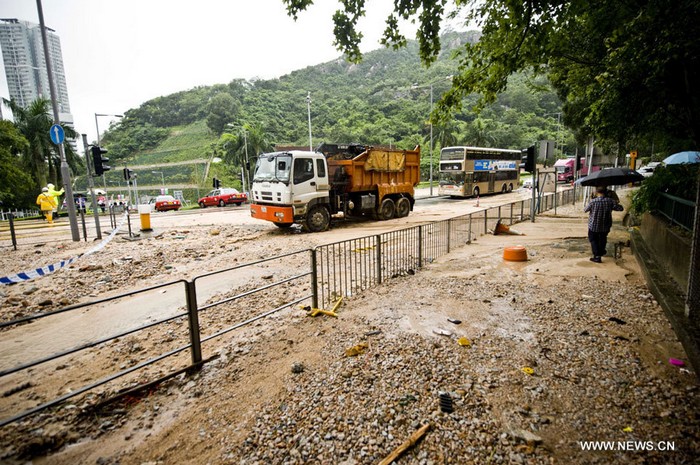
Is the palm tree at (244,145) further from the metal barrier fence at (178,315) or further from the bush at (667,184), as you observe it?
the bush at (667,184)

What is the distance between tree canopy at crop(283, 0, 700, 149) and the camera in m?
4.37

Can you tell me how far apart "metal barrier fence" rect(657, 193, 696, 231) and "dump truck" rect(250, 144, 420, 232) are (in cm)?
928

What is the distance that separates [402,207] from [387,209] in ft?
3.82

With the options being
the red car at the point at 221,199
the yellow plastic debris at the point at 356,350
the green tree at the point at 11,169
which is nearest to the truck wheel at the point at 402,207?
the yellow plastic debris at the point at 356,350

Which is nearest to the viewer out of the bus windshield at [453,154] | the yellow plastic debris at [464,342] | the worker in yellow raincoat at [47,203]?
the yellow plastic debris at [464,342]

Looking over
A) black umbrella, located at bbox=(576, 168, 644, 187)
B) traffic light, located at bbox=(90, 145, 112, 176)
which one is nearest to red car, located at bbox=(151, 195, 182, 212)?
traffic light, located at bbox=(90, 145, 112, 176)

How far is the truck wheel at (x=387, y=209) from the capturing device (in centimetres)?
1513

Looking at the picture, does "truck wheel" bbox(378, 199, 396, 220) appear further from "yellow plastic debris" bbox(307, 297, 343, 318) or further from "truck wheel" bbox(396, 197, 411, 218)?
"yellow plastic debris" bbox(307, 297, 343, 318)

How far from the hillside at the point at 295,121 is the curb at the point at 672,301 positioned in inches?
1672

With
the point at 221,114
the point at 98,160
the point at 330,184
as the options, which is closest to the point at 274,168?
the point at 330,184

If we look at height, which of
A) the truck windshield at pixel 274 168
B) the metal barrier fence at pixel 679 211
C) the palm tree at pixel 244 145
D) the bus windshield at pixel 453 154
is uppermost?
the palm tree at pixel 244 145

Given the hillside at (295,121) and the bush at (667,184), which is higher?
the hillside at (295,121)

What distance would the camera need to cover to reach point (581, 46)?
27.2 feet

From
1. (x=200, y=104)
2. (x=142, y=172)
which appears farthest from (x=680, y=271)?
(x=200, y=104)
